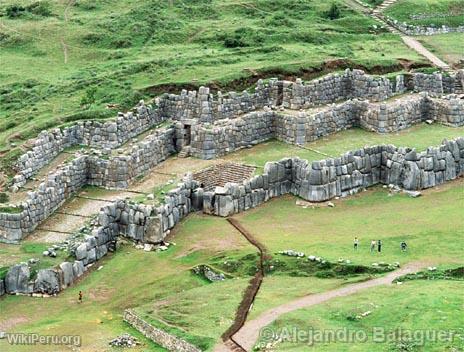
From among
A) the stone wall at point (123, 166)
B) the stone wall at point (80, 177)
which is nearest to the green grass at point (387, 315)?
the stone wall at point (80, 177)

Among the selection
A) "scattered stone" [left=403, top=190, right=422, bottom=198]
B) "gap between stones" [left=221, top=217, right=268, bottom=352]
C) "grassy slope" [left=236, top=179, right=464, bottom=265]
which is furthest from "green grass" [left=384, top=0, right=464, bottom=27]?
"gap between stones" [left=221, top=217, right=268, bottom=352]

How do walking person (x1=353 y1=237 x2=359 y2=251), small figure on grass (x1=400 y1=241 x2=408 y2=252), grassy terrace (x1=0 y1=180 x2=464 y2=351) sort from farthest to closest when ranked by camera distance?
walking person (x1=353 y1=237 x2=359 y2=251), small figure on grass (x1=400 y1=241 x2=408 y2=252), grassy terrace (x1=0 y1=180 x2=464 y2=351)

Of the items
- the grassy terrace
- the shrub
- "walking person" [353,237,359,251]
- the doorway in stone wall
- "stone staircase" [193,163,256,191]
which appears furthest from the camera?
the shrub

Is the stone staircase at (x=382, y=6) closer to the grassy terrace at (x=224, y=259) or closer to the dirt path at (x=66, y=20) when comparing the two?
the dirt path at (x=66, y=20)

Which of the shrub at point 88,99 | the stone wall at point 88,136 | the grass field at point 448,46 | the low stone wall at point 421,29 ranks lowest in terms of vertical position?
the stone wall at point 88,136

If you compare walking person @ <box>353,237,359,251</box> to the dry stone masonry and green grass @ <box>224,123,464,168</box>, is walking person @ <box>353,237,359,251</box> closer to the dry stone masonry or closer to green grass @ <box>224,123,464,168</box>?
the dry stone masonry

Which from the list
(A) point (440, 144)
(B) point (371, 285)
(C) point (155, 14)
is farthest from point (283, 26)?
(B) point (371, 285)

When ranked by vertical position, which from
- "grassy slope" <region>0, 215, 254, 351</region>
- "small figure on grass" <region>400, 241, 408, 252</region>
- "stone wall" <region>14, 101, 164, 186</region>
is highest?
"stone wall" <region>14, 101, 164, 186</region>
